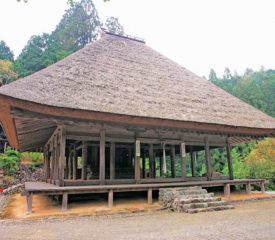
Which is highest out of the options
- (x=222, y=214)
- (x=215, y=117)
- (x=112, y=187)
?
(x=215, y=117)

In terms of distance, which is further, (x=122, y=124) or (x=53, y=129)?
(x=53, y=129)

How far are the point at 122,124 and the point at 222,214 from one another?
14.8ft

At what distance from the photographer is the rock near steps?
8134 mm

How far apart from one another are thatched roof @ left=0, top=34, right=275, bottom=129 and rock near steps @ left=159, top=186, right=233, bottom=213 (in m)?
2.64

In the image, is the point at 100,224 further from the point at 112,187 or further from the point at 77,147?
the point at 77,147

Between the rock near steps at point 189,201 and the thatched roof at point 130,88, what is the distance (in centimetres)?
264

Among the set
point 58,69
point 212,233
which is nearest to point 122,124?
point 58,69

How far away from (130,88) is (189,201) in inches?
190

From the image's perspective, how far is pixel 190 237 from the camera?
4.81 m

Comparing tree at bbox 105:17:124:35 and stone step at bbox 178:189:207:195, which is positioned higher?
tree at bbox 105:17:124:35

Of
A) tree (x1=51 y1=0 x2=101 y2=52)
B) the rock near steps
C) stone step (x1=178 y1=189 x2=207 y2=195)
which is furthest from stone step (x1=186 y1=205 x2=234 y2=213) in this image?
tree (x1=51 y1=0 x2=101 y2=52)

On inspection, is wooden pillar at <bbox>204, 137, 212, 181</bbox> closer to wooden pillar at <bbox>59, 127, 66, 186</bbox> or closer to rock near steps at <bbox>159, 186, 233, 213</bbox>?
rock near steps at <bbox>159, 186, 233, 213</bbox>

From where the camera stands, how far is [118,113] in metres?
8.66

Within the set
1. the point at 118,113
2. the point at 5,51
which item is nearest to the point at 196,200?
the point at 118,113
